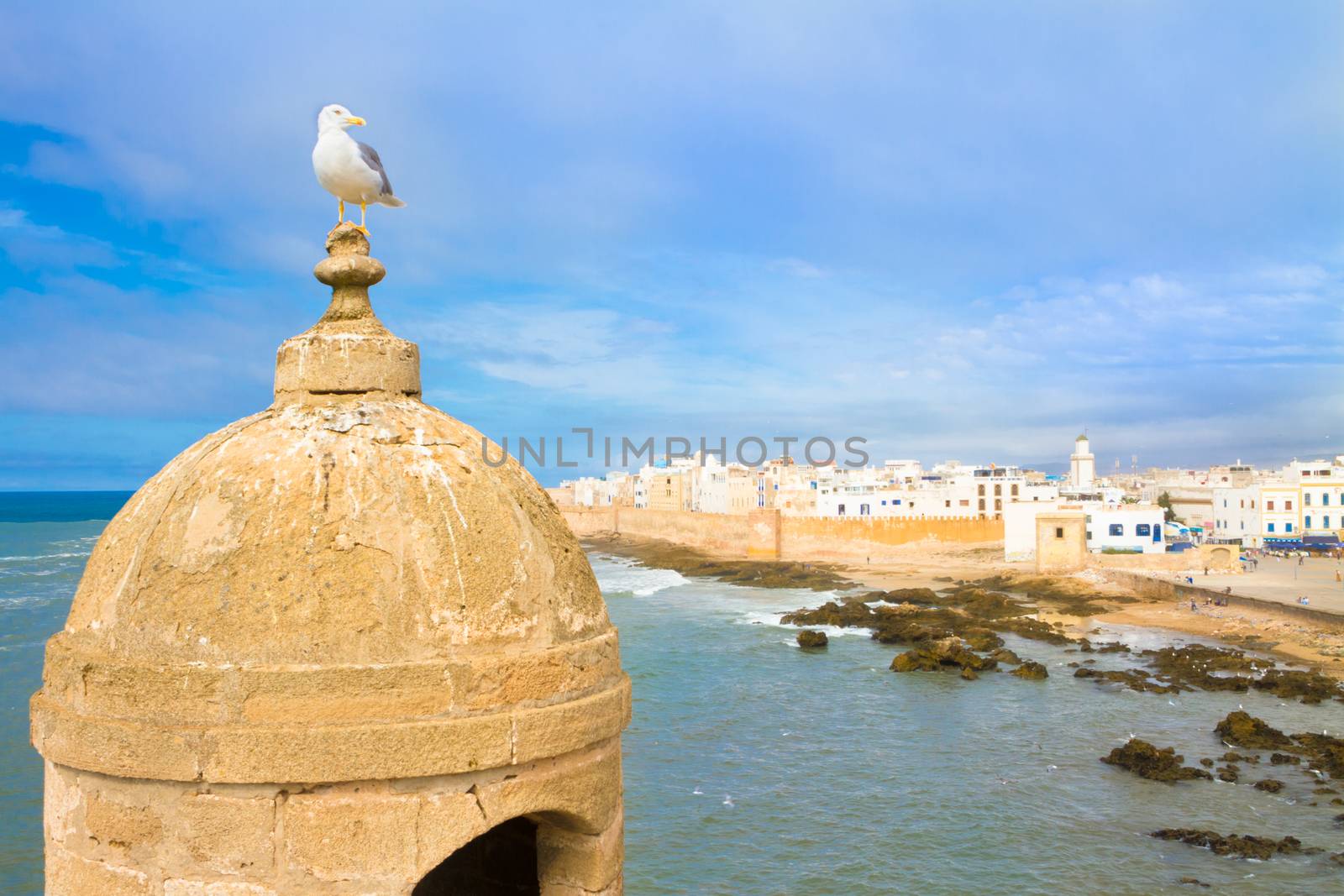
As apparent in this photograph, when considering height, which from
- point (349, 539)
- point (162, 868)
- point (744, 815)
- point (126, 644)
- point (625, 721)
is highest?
point (349, 539)

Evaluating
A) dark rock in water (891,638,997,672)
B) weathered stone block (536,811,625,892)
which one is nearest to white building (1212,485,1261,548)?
dark rock in water (891,638,997,672)

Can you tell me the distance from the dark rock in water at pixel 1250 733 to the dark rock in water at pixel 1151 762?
1.71m

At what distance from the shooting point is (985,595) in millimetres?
40438

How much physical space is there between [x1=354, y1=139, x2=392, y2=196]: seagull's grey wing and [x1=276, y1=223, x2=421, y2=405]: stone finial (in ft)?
1.74

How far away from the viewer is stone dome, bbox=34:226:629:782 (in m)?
2.77

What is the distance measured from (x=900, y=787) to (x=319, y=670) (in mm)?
16942

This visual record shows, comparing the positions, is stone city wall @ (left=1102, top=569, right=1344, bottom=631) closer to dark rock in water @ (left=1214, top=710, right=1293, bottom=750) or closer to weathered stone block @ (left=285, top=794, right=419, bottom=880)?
dark rock in water @ (left=1214, top=710, right=1293, bottom=750)

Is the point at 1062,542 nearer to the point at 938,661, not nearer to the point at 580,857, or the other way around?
the point at 938,661

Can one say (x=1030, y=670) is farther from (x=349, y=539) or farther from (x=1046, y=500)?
(x=1046, y=500)

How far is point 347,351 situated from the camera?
127 inches

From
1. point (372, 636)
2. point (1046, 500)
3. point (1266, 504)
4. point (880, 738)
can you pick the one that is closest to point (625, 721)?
point (372, 636)

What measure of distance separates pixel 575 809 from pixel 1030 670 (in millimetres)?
25491

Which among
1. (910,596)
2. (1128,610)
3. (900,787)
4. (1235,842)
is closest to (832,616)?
(910,596)

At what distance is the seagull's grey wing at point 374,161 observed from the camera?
12.6ft
